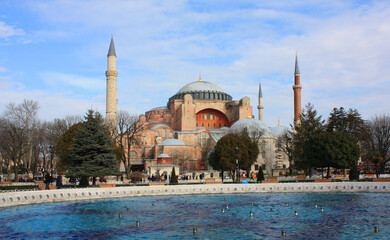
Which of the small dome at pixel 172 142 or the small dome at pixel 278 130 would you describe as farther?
the small dome at pixel 278 130

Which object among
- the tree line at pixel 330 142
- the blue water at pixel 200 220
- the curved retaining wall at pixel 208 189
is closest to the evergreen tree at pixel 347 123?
the tree line at pixel 330 142

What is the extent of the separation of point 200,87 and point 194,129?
907cm

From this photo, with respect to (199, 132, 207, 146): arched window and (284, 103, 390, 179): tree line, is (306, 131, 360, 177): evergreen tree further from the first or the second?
(199, 132, 207, 146): arched window

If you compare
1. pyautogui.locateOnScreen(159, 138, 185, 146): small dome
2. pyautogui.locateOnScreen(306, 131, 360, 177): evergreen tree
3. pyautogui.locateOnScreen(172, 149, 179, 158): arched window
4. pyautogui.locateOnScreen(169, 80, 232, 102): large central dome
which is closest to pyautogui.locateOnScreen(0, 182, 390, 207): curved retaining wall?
pyautogui.locateOnScreen(306, 131, 360, 177): evergreen tree

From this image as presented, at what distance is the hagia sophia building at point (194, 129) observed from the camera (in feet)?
127

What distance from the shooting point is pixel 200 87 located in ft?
178

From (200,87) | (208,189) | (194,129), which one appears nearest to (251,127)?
(194,129)

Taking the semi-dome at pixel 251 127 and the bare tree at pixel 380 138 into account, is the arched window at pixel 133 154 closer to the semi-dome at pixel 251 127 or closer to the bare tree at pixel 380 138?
the semi-dome at pixel 251 127

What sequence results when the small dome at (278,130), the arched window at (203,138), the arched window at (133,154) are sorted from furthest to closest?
the small dome at (278,130) < the arched window at (203,138) < the arched window at (133,154)

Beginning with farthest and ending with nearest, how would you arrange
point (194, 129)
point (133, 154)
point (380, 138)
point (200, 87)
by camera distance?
1. point (200, 87)
2. point (194, 129)
3. point (133, 154)
4. point (380, 138)

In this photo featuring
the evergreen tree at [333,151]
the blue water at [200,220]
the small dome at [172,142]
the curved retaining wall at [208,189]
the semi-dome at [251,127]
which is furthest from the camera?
the small dome at [172,142]

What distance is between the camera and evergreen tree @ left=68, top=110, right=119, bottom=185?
20266 millimetres

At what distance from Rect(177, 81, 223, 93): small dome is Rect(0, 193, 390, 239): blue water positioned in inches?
1598

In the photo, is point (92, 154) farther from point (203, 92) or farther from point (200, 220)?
point (203, 92)
